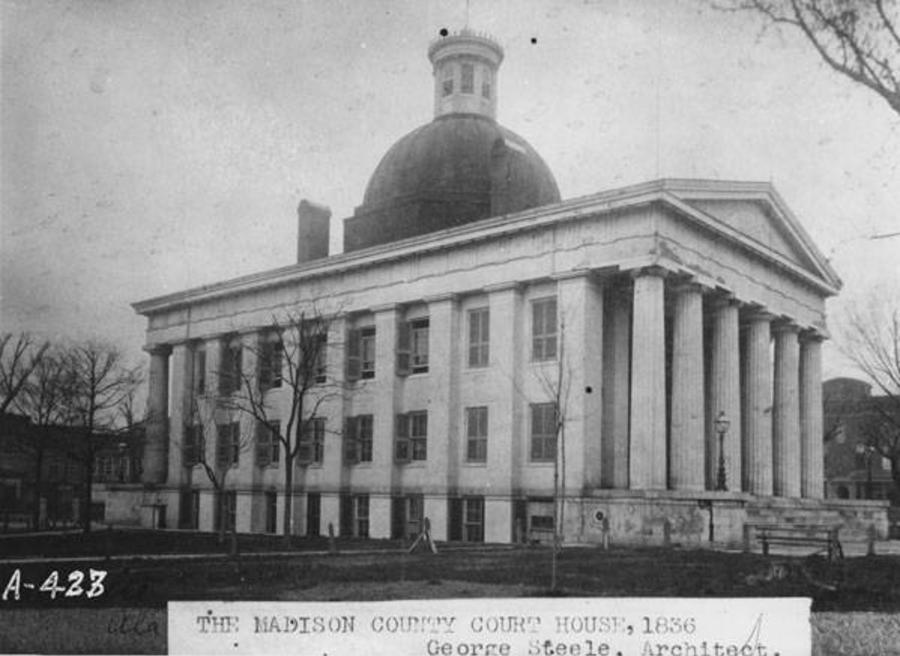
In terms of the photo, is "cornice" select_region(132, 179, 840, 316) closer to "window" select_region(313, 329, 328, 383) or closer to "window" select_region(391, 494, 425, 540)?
"window" select_region(313, 329, 328, 383)

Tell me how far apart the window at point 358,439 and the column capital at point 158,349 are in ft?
25.0

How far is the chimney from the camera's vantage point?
100 feet

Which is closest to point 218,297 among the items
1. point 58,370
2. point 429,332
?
point 429,332

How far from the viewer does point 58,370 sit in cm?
2120

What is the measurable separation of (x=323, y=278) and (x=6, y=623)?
19.3m

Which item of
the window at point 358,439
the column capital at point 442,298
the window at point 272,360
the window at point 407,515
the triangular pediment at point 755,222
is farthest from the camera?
the window at point 358,439

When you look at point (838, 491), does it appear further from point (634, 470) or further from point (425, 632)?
point (425, 632)

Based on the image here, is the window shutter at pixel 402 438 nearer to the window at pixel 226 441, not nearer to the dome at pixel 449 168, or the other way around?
the window at pixel 226 441

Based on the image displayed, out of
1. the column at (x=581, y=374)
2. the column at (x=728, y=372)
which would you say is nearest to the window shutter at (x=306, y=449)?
the column at (x=581, y=374)

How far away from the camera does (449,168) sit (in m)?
32.2

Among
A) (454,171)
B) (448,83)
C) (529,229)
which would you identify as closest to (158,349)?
(454,171)

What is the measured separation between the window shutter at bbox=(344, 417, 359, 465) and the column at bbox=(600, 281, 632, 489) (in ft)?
26.6

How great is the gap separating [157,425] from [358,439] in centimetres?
905

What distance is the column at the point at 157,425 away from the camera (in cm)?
3531
